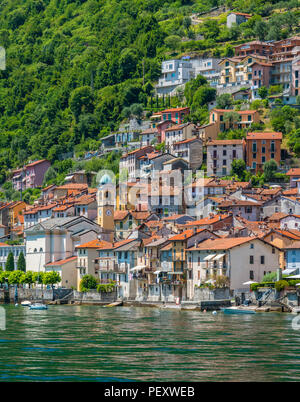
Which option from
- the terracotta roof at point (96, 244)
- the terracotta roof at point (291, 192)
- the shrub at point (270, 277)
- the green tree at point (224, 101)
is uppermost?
the green tree at point (224, 101)

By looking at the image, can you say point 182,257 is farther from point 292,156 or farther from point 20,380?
point 20,380

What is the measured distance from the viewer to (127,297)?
92875 mm

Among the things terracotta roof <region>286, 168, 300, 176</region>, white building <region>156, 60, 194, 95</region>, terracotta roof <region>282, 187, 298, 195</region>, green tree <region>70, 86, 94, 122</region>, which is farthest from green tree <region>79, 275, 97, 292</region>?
green tree <region>70, 86, 94, 122</region>

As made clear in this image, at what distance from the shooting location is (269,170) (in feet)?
408

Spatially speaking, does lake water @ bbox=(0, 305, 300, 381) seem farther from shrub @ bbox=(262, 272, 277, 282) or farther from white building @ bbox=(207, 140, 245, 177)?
white building @ bbox=(207, 140, 245, 177)

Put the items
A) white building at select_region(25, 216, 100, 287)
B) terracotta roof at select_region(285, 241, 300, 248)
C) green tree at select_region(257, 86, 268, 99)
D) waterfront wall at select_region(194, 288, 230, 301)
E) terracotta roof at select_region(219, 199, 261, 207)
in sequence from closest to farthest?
waterfront wall at select_region(194, 288, 230, 301)
terracotta roof at select_region(285, 241, 300, 248)
terracotta roof at select_region(219, 199, 261, 207)
white building at select_region(25, 216, 100, 287)
green tree at select_region(257, 86, 268, 99)

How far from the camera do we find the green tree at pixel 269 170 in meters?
124

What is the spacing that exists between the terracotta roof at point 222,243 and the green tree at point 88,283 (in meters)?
14.8

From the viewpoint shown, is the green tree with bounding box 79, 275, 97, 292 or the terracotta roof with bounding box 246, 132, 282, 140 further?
the terracotta roof with bounding box 246, 132, 282, 140

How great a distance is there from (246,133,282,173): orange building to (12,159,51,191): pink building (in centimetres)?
5127

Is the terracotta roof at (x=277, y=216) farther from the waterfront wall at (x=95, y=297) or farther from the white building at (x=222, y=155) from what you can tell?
the white building at (x=222, y=155)

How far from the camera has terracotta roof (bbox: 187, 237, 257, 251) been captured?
81062 mm

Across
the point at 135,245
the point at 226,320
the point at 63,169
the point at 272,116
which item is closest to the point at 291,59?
the point at 272,116

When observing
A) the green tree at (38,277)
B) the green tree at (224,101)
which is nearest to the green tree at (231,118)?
the green tree at (224,101)
